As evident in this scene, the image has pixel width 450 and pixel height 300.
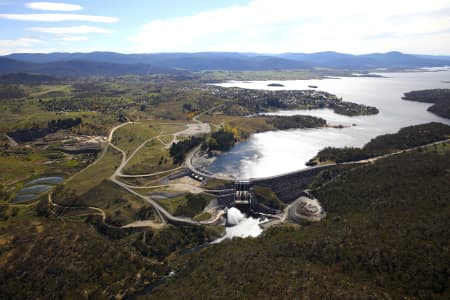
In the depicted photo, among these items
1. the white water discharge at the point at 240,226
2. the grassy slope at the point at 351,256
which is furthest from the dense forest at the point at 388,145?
the white water discharge at the point at 240,226

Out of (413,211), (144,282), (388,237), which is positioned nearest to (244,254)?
(144,282)

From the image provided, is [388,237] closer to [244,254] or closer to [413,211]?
[413,211]

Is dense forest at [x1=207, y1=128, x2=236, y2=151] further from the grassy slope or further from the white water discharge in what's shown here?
the grassy slope

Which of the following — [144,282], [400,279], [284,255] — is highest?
[400,279]

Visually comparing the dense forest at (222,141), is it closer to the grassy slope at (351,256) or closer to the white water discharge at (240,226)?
the white water discharge at (240,226)

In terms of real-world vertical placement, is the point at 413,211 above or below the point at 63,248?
above

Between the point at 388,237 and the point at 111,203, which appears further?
the point at 111,203
